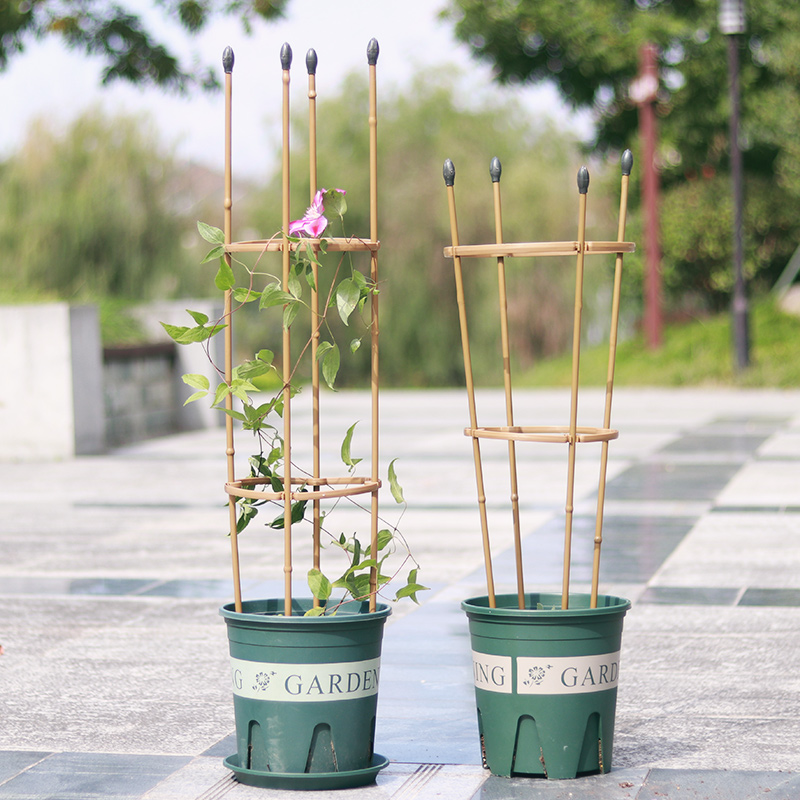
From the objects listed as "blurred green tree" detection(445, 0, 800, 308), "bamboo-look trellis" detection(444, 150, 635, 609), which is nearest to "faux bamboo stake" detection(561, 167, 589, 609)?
"bamboo-look trellis" detection(444, 150, 635, 609)

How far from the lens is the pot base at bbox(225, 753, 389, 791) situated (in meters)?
3.81

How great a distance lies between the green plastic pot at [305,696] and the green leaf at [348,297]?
0.87 m

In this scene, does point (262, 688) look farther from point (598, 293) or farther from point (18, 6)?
point (598, 293)

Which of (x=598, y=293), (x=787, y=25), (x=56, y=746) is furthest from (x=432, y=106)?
(x=56, y=746)

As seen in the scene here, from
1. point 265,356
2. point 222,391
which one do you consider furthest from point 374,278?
point 222,391

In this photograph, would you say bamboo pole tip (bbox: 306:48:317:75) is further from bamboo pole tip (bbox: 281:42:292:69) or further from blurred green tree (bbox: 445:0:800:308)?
blurred green tree (bbox: 445:0:800:308)

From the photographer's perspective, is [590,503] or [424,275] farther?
[424,275]

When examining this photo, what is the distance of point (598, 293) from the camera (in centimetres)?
2844

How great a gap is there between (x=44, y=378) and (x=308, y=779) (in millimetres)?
10525

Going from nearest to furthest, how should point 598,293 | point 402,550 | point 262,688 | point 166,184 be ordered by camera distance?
point 262,688 → point 402,550 → point 166,184 → point 598,293

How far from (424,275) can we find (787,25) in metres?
9.20

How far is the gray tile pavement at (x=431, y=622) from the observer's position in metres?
4.03

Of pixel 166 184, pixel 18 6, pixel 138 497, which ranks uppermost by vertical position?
pixel 18 6

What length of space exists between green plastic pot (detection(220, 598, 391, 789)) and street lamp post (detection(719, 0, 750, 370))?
61.2 ft
